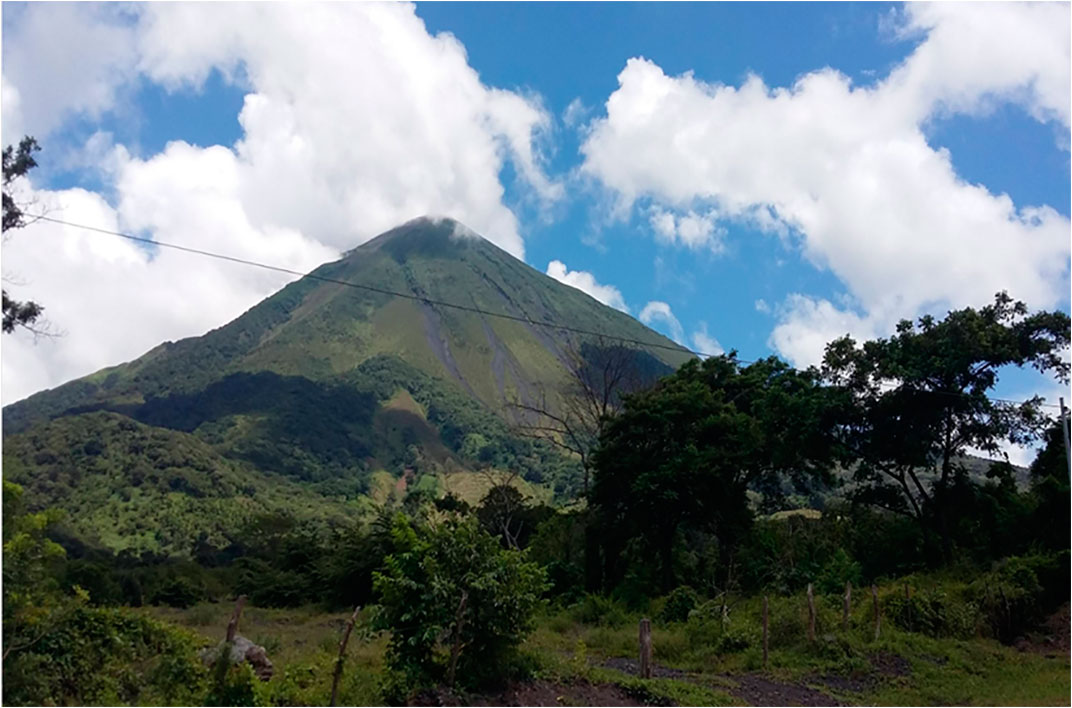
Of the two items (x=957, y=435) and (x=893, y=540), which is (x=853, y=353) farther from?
(x=893, y=540)

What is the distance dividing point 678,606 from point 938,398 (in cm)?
811

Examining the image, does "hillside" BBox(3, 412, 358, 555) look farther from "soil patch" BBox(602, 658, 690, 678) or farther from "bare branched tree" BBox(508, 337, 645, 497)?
"soil patch" BBox(602, 658, 690, 678)

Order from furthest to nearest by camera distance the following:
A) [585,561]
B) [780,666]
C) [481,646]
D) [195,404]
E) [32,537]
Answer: [195,404] → [585,561] → [780,666] → [481,646] → [32,537]

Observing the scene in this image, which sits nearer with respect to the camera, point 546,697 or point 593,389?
point 546,697

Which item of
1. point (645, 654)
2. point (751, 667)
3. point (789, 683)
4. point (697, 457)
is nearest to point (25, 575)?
point (645, 654)

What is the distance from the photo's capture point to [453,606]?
29.1ft

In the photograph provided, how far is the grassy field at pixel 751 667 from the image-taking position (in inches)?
369

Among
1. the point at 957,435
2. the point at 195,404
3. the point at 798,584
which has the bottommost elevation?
the point at 798,584

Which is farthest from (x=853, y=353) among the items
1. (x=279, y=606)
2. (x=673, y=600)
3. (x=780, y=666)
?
(x=279, y=606)

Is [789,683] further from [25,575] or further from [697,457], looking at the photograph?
[697,457]

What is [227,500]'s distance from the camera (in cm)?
7800

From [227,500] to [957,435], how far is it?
2790 inches

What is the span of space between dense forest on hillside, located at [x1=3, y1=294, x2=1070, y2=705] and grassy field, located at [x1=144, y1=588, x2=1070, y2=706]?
0.29ft

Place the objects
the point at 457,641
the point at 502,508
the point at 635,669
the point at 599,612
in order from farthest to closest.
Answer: the point at 502,508, the point at 599,612, the point at 635,669, the point at 457,641
